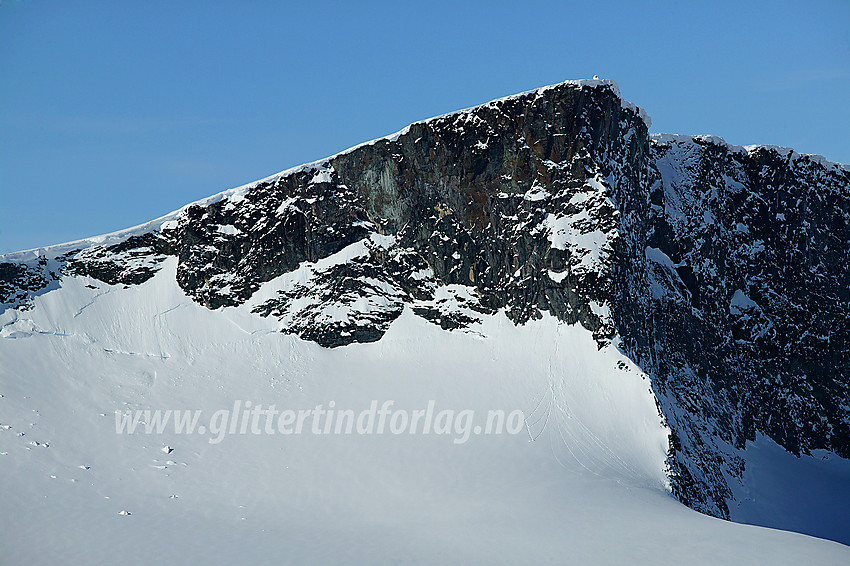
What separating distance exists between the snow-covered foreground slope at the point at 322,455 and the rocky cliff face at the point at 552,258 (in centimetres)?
195

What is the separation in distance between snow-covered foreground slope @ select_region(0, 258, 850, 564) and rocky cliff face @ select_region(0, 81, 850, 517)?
6.41ft

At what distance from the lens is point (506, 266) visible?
157ft

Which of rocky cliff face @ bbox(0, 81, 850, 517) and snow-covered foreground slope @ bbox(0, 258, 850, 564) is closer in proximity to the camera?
snow-covered foreground slope @ bbox(0, 258, 850, 564)

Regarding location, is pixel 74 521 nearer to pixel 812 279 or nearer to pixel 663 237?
pixel 663 237

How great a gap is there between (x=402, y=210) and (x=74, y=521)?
2861 cm

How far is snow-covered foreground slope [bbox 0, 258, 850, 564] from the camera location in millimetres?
28141

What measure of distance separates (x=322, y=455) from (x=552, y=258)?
1878cm

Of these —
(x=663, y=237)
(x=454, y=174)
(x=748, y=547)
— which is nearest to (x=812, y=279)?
(x=663, y=237)

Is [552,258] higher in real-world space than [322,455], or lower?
higher

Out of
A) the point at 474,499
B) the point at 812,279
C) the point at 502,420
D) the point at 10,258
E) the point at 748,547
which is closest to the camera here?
the point at 748,547

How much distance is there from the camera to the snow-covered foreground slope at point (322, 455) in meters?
28.1

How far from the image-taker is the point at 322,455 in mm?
38625

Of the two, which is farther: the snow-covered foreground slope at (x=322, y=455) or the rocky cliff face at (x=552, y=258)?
the rocky cliff face at (x=552, y=258)

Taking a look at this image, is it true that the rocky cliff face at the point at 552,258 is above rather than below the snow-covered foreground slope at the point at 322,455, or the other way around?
above
